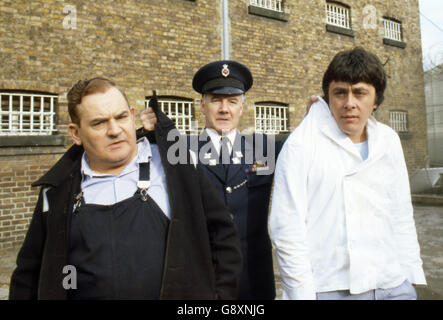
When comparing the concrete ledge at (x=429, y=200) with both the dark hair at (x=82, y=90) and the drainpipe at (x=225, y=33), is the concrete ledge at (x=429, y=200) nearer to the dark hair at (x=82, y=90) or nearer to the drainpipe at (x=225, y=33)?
the drainpipe at (x=225, y=33)

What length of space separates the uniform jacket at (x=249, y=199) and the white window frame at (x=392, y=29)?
38.2 ft

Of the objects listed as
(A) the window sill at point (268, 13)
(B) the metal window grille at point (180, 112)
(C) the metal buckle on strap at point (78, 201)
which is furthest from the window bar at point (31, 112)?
(A) the window sill at point (268, 13)

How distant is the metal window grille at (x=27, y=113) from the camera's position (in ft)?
19.1

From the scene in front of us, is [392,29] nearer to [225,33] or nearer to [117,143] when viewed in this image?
[225,33]

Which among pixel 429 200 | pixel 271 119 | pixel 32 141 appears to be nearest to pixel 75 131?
pixel 32 141

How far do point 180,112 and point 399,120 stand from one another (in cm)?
915

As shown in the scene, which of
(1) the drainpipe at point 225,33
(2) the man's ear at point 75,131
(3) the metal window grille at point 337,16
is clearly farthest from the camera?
(3) the metal window grille at point 337,16

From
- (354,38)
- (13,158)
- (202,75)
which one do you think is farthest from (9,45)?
(354,38)

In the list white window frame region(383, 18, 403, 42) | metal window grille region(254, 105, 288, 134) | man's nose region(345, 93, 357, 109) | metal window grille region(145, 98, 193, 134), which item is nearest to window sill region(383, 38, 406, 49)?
white window frame region(383, 18, 403, 42)

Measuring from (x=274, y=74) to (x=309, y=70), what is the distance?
55.2 inches

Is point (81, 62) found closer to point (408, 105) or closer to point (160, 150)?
point (160, 150)

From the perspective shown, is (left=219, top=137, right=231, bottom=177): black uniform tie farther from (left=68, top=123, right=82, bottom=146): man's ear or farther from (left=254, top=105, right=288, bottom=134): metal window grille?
(left=254, top=105, right=288, bottom=134): metal window grille

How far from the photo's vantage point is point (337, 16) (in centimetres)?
1009

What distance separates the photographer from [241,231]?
207cm
